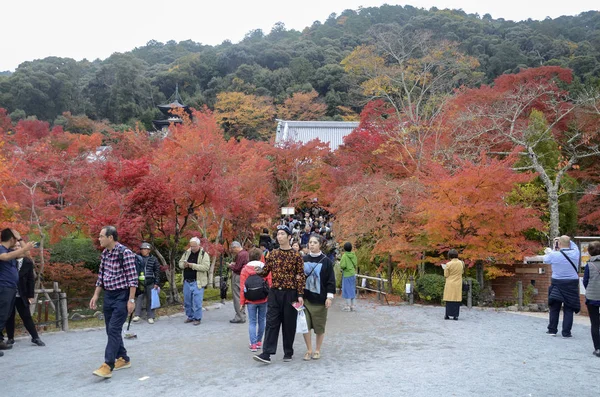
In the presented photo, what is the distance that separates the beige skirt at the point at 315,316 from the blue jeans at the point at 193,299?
3.30 meters

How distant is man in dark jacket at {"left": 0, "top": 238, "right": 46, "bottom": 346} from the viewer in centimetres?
691

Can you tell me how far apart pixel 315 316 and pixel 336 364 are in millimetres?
615

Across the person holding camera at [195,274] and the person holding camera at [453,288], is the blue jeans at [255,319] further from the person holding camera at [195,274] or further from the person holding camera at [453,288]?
the person holding camera at [453,288]

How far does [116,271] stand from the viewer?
17.7ft

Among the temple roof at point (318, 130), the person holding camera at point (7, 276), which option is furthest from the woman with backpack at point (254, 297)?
the temple roof at point (318, 130)

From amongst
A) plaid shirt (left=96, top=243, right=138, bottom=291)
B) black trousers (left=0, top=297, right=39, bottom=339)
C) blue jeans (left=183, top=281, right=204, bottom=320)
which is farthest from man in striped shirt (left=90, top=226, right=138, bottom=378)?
blue jeans (left=183, top=281, right=204, bottom=320)

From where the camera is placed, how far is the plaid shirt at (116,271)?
5.36 meters

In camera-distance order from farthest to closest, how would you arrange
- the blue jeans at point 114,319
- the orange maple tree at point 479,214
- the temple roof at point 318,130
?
the temple roof at point 318,130 < the orange maple tree at point 479,214 < the blue jeans at point 114,319

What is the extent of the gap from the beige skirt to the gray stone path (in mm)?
406

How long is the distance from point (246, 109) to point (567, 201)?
2615 cm

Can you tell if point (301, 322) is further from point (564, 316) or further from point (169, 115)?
point (169, 115)

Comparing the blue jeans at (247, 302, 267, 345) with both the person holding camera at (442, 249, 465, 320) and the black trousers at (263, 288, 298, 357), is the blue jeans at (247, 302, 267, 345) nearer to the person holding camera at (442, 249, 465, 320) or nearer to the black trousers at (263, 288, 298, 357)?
the black trousers at (263, 288, 298, 357)

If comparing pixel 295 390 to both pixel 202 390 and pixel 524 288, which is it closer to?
pixel 202 390

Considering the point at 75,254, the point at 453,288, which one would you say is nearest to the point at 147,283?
the point at 453,288
